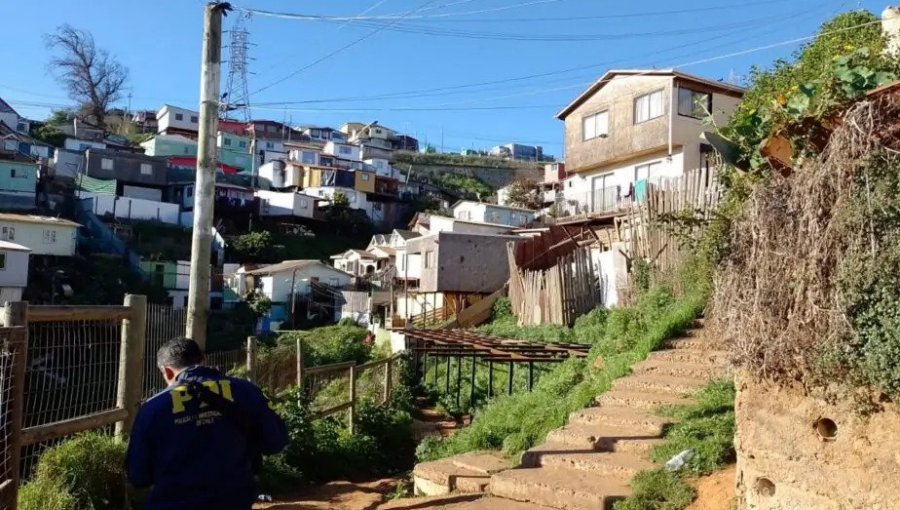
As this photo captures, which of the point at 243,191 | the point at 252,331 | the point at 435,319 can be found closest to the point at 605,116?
the point at 435,319

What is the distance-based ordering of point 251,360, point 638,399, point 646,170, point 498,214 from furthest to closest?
point 498,214 → point 646,170 → point 251,360 → point 638,399

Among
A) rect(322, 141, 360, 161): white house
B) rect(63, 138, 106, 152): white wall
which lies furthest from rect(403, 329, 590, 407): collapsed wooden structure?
rect(322, 141, 360, 161): white house

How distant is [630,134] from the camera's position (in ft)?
93.2

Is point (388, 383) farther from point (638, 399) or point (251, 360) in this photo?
point (638, 399)

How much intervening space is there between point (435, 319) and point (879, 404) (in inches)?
925

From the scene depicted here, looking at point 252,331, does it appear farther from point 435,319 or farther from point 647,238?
point 647,238

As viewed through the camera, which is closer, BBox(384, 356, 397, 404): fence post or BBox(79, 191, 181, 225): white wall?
BBox(384, 356, 397, 404): fence post

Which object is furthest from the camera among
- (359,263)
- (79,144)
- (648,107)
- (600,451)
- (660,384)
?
(79,144)

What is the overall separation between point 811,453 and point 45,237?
142 feet

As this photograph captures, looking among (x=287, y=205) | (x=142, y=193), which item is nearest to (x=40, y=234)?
(x=142, y=193)

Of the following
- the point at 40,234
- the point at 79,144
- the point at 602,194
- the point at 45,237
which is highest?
the point at 79,144

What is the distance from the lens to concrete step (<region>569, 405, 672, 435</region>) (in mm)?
6808

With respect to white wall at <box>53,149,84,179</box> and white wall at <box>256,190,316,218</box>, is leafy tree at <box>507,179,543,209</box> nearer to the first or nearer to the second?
white wall at <box>256,190,316,218</box>

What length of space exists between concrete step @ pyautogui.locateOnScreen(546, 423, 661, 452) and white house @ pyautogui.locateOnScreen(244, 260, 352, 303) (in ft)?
113
